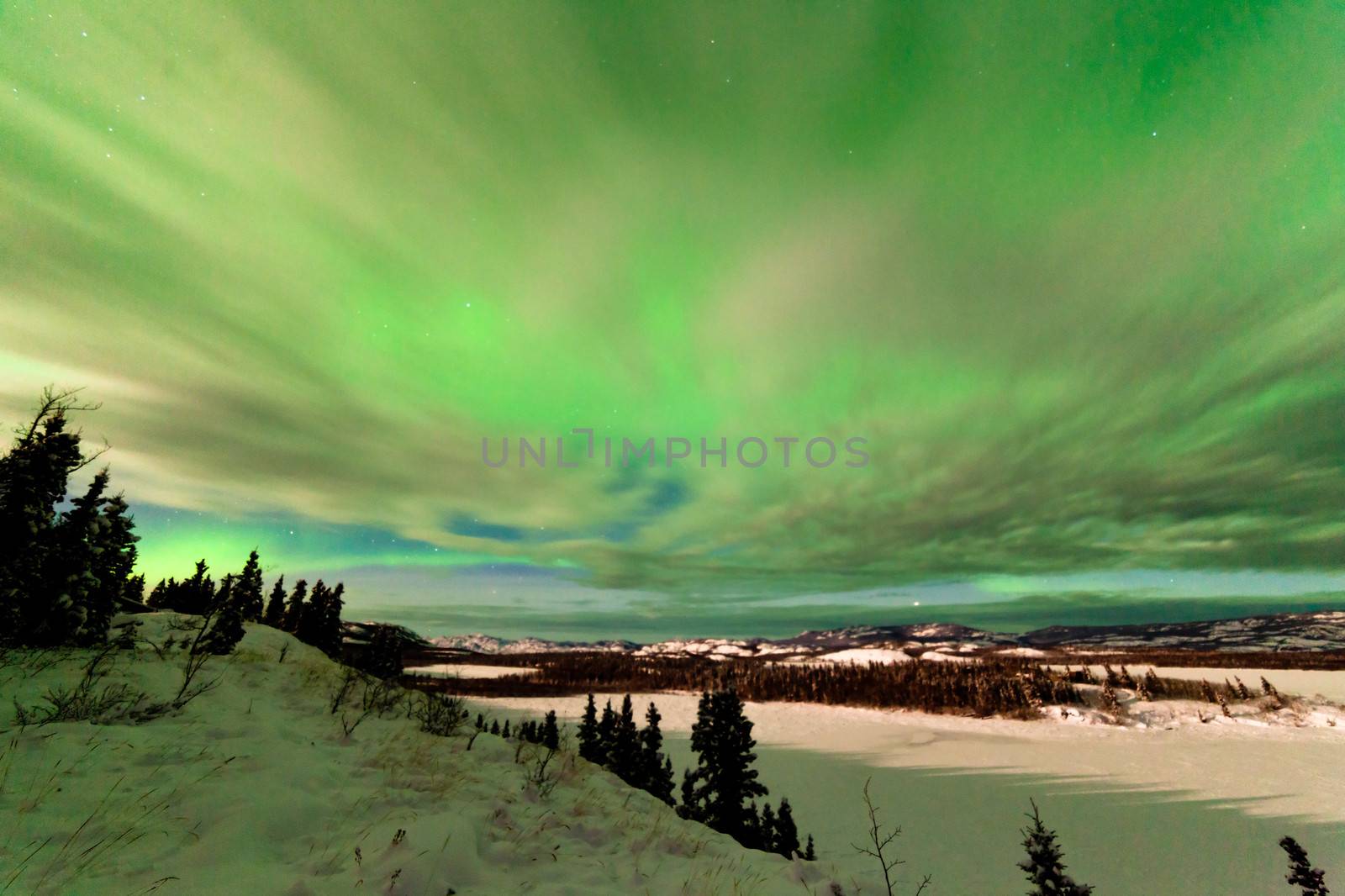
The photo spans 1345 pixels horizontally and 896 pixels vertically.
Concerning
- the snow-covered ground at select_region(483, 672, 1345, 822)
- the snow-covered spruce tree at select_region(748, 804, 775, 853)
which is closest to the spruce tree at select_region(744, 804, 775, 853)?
the snow-covered spruce tree at select_region(748, 804, 775, 853)

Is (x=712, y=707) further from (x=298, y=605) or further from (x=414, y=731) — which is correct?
(x=298, y=605)

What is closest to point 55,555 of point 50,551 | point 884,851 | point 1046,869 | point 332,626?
point 50,551

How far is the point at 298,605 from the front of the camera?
9131cm

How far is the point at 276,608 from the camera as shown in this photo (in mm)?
82250

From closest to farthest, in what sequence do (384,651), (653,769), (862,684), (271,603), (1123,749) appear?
1. (653,769)
2. (384,651)
3. (1123,749)
4. (271,603)
5. (862,684)

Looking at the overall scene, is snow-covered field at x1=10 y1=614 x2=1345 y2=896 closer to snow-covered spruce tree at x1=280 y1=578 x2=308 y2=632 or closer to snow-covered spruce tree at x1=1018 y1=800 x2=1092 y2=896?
snow-covered spruce tree at x1=1018 y1=800 x2=1092 y2=896

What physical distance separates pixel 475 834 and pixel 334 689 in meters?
9.56

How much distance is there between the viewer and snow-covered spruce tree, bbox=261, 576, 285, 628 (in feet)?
262

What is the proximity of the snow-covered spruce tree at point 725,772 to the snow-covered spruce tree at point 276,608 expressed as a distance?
8338 centimetres

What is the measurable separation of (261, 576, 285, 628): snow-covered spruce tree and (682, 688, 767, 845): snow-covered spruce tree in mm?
83380

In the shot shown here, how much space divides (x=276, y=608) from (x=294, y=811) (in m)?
103

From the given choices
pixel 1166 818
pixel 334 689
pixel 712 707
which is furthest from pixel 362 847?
pixel 1166 818

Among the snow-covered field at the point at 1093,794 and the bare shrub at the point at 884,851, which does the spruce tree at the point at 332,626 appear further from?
the bare shrub at the point at 884,851

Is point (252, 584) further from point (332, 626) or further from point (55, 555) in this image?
point (55, 555)
